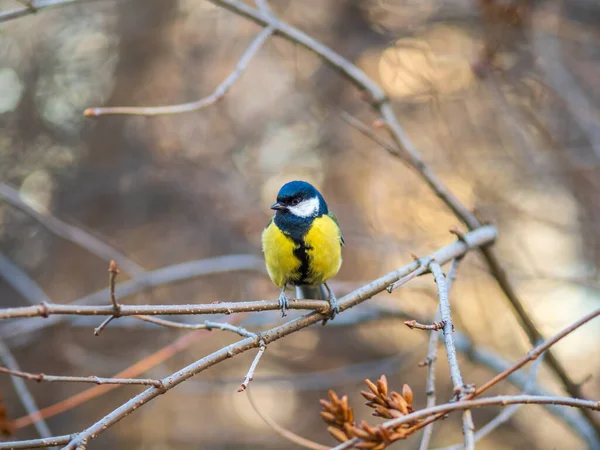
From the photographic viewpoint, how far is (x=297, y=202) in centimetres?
295

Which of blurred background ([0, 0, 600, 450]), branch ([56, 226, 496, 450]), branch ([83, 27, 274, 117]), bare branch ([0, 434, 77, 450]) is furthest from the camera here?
blurred background ([0, 0, 600, 450])

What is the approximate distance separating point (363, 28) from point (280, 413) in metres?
4.37

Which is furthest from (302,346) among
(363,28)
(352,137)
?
(363,28)

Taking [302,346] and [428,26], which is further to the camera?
[302,346]

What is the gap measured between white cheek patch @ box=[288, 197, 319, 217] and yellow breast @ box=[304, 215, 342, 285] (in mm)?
57

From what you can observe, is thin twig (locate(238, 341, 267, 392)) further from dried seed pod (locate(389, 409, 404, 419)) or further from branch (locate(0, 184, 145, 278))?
branch (locate(0, 184, 145, 278))

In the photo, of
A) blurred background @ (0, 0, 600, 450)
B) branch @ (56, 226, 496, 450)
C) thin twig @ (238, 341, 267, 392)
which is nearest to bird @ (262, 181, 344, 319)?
branch @ (56, 226, 496, 450)

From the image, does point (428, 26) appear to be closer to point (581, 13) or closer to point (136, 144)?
point (581, 13)

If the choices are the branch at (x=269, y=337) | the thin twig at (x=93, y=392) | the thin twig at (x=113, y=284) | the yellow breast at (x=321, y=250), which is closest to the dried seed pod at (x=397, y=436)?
the branch at (x=269, y=337)

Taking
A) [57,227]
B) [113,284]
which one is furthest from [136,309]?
[57,227]

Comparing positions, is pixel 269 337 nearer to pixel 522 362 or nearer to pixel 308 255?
pixel 522 362

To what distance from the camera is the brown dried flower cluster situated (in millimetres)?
1269

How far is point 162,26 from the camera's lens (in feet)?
21.4

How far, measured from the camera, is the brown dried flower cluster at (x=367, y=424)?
4.16ft
